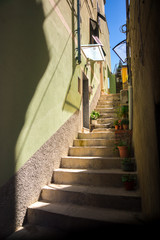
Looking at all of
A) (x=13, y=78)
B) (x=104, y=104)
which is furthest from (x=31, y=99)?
(x=104, y=104)

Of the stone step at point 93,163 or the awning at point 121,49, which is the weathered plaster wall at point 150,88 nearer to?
the stone step at point 93,163

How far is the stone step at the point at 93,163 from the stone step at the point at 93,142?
0.76 metres

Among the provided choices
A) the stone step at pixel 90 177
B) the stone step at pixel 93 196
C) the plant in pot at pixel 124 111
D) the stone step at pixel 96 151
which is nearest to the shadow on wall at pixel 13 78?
the stone step at pixel 93 196

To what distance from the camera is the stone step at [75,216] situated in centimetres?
231

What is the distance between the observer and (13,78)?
257cm

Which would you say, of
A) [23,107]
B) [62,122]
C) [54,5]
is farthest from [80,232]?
[54,5]

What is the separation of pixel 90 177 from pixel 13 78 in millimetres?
2219

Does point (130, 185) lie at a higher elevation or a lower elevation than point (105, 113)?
lower

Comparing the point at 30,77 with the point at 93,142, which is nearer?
the point at 30,77

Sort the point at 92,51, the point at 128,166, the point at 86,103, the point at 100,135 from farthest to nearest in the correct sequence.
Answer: the point at 86,103, the point at 92,51, the point at 100,135, the point at 128,166

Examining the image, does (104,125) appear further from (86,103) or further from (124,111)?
(86,103)

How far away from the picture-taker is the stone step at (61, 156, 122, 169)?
3738 mm

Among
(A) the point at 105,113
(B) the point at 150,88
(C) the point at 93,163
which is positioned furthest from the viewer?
(A) the point at 105,113

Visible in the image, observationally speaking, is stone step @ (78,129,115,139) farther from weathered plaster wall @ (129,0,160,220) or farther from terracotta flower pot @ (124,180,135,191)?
weathered plaster wall @ (129,0,160,220)
